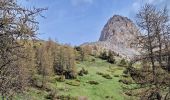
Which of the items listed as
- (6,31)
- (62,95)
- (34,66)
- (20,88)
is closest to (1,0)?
(6,31)

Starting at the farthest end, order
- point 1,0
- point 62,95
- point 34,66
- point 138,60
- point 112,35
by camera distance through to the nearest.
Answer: point 112,35 < point 34,66 < point 62,95 < point 138,60 < point 1,0

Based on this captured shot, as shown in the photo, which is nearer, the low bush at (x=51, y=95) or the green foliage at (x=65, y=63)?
A: the low bush at (x=51, y=95)

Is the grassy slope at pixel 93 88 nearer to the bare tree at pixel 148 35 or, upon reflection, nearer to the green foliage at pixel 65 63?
the green foliage at pixel 65 63

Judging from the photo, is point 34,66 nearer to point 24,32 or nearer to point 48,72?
point 48,72

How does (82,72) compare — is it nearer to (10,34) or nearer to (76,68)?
(76,68)

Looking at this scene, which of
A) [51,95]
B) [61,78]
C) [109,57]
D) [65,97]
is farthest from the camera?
[109,57]

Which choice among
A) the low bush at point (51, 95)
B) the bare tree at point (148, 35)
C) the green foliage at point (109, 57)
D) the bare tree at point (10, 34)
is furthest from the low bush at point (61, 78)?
the bare tree at point (10, 34)

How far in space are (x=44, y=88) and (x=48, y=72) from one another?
582 centimetres

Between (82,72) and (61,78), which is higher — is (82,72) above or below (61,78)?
above

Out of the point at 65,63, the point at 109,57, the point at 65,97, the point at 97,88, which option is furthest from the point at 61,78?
the point at 109,57

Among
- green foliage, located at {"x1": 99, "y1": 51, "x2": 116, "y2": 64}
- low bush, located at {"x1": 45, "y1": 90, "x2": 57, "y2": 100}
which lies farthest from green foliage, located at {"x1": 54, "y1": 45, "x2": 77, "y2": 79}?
green foliage, located at {"x1": 99, "y1": 51, "x2": 116, "y2": 64}

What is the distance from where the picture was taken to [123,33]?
199m

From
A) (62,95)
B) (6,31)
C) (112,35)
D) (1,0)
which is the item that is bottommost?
(62,95)

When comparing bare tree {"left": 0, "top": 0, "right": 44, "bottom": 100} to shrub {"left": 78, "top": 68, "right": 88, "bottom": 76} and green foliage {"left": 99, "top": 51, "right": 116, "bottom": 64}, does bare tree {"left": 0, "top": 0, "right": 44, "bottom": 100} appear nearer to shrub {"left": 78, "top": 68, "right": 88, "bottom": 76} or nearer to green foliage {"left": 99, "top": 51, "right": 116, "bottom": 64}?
shrub {"left": 78, "top": 68, "right": 88, "bottom": 76}
